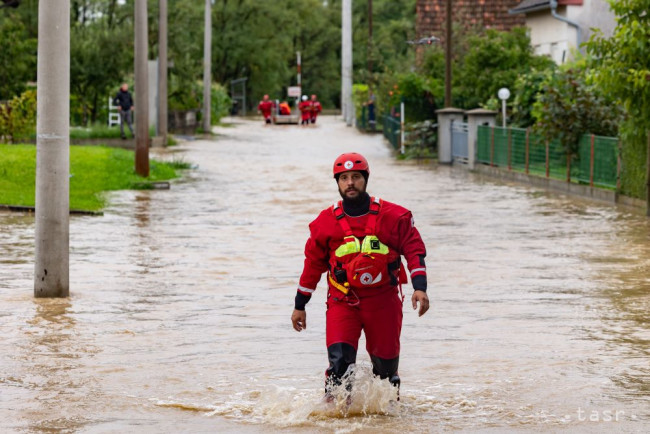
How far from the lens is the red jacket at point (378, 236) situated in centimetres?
800

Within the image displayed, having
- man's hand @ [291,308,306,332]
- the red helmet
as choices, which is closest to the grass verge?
man's hand @ [291,308,306,332]

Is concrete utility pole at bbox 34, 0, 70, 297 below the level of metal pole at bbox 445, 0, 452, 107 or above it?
below

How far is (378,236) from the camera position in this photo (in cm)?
800

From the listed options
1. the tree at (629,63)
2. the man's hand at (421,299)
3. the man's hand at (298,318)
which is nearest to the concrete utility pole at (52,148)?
the man's hand at (298,318)

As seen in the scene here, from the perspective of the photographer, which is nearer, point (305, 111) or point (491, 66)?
point (491, 66)

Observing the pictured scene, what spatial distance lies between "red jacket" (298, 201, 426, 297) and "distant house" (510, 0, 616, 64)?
34.1 meters

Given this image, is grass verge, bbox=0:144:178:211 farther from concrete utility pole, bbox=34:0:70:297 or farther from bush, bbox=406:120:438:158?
concrete utility pole, bbox=34:0:70:297

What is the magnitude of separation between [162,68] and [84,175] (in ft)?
51.8

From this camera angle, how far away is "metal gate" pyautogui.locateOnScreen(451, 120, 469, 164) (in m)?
37.3

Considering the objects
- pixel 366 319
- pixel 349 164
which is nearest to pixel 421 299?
pixel 366 319

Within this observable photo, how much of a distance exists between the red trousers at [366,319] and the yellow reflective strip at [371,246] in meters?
0.24

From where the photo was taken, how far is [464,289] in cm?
1364

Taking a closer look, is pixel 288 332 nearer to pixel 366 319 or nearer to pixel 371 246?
pixel 366 319

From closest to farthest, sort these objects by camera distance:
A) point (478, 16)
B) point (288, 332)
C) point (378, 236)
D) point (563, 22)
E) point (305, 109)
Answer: point (378, 236), point (288, 332), point (563, 22), point (478, 16), point (305, 109)
